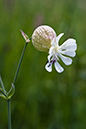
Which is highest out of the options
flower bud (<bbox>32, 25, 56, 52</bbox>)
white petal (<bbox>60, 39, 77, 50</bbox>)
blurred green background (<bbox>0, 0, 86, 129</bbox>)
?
flower bud (<bbox>32, 25, 56, 52</bbox>)

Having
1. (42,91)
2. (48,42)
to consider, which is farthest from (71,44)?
(42,91)

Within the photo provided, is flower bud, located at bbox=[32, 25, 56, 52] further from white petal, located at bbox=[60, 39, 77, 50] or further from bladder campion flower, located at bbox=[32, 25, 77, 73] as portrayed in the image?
white petal, located at bbox=[60, 39, 77, 50]

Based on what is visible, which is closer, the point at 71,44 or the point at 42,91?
the point at 71,44

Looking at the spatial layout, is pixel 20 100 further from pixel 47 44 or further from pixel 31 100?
pixel 47 44

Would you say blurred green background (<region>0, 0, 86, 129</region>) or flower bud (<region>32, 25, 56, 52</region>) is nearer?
flower bud (<region>32, 25, 56, 52</region>)

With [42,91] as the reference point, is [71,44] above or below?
Answer: above

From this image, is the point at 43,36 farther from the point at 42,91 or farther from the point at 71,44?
the point at 42,91

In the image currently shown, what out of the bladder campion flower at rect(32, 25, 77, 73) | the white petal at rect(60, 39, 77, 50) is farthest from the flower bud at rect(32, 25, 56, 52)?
the white petal at rect(60, 39, 77, 50)

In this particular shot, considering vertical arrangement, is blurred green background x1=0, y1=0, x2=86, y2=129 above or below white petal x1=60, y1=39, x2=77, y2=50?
below

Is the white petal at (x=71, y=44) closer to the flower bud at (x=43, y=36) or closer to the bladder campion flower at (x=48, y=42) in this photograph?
the bladder campion flower at (x=48, y=42)
